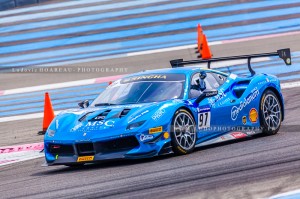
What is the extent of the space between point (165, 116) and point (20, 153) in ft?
10.5

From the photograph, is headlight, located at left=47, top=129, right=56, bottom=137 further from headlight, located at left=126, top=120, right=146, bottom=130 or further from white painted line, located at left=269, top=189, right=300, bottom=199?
white painted line, located at left=269, top=189, right=300, bottom=199

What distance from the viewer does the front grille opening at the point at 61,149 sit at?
31.1 ft

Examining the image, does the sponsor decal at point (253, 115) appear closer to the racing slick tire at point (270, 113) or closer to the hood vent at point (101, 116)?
the racing slick tire at point (270, 113)

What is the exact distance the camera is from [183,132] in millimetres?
9711

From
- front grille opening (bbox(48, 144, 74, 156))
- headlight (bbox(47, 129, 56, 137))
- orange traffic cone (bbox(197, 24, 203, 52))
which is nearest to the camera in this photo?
front grille opening (bbox(48, 144, 74, 156))

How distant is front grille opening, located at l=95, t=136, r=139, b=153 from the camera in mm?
9266

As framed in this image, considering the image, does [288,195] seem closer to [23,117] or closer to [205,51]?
[23,117]

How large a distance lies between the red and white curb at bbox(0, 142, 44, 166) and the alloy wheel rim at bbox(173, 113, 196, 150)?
8.44 ft

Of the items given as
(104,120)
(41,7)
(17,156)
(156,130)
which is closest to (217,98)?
(156,130)

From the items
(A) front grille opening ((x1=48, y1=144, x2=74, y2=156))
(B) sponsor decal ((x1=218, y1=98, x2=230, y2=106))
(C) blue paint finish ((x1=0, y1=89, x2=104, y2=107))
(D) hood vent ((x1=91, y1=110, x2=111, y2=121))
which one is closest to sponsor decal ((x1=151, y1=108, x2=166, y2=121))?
(D) hood vent ((x1=91, y1=110, x2=111, y2=121))

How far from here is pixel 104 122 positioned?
9430 mm

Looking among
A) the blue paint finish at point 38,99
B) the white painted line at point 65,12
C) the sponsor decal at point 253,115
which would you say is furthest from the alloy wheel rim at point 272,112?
the white painted line at point 65,12

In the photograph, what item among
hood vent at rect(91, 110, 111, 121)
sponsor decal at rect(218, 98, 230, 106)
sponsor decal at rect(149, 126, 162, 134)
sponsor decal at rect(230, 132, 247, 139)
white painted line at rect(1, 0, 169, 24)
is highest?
white painted line at rect(1, 0, 169, 24)

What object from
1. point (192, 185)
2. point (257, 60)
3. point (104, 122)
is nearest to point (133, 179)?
point (192, 185)
